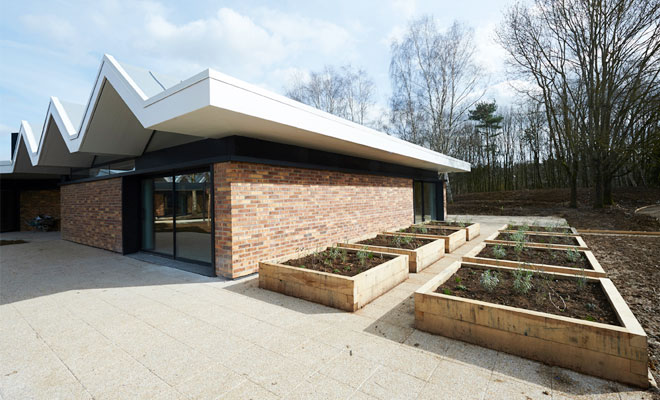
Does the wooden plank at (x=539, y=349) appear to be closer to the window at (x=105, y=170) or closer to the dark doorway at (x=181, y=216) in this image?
the dark doorway at (x=181, y=216)

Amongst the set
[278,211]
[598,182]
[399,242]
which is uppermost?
[598,182]

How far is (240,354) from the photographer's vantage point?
2.69m

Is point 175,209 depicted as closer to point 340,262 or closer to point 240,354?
point 340,262

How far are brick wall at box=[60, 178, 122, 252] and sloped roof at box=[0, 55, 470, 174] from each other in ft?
3.56

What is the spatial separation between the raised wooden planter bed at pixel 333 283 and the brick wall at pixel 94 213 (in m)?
5.53

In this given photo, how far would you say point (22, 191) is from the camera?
45.5 feet

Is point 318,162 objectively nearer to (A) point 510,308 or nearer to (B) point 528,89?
(A) point 510,308

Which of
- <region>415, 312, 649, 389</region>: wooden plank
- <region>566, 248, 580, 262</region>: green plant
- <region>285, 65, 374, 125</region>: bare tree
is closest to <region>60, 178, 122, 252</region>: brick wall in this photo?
<region>415, 312, 649, 389</region>: wooden plank

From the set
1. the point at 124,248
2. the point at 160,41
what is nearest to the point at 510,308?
the point at 160,41

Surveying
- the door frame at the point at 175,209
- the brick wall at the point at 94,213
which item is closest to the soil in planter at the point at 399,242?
the door frame at the point at 175,209

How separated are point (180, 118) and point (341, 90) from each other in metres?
18.0

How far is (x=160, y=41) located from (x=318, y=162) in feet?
13.4

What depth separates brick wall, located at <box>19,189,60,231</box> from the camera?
13.9 m

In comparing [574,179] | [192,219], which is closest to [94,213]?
[192,219]
